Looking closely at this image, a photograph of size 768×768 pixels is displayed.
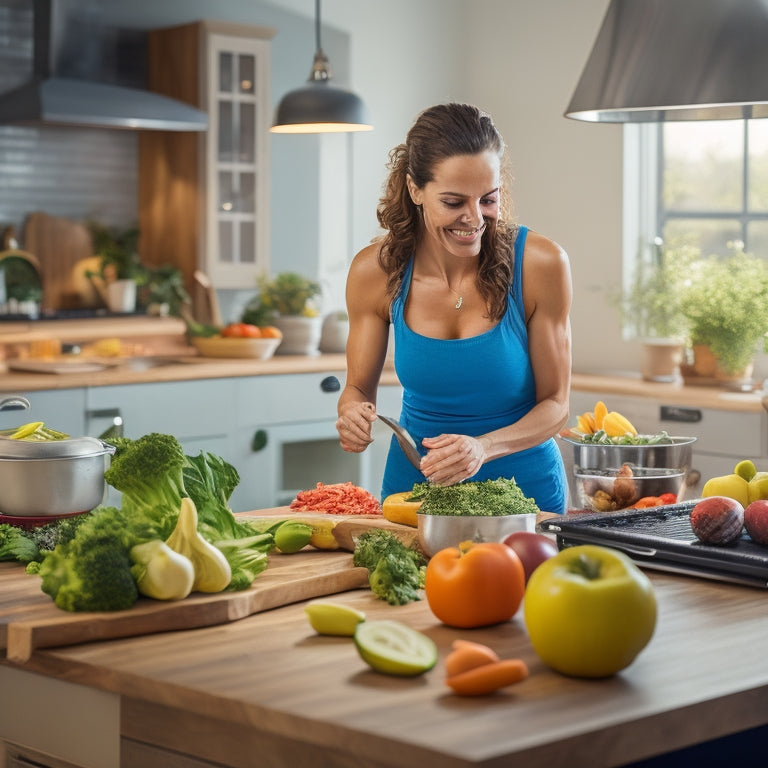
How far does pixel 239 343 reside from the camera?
523cm

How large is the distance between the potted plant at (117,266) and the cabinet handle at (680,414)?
2.27 m

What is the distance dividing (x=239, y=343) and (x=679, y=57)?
3.28 meters

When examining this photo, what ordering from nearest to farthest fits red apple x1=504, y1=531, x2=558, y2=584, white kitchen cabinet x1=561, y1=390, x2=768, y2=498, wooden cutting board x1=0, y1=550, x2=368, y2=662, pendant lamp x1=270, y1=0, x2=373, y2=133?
wooden cutting board x1=0, y1=550, x2=368, y2=662, red apple x1=504, y1=531, x2=558, y2=584, pendant lamp x1=270, y1=0, x2=373, y2=133, white kitchen cabinet x1=561, y1=390, x2=768, y2=498

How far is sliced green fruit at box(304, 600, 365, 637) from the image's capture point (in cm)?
164

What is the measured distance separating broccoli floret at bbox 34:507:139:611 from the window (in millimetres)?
4070

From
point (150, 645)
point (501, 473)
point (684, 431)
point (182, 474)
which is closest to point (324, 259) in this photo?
point (684, 431)

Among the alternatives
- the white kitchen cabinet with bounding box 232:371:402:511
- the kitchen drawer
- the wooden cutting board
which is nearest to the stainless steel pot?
the wooden cutting board

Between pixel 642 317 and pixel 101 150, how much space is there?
245 centimetres

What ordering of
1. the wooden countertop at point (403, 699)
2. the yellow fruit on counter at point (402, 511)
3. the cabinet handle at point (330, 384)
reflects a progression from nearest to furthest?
the wooden countertop at point (403, 699) < the yellow fruit on counter at point (402, 511) < the cabinet handle at point (330, 384)

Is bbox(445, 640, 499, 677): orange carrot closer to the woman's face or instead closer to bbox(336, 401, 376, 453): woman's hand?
bbox(336, 401, 376, 453): woman's hand

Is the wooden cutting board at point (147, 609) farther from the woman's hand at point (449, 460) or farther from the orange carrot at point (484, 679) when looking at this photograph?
the orange carrot at point (484, 679)

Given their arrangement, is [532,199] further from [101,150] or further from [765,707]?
[765,707]

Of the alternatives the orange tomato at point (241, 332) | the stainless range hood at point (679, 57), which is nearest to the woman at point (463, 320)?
the stainless range hood at point (679, 57)

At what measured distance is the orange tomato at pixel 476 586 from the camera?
5.40ft
